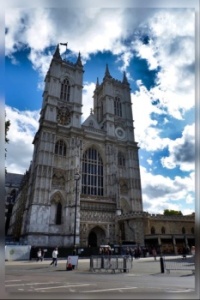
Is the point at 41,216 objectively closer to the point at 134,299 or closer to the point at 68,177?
the point at 68,177

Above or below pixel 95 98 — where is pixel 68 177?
below

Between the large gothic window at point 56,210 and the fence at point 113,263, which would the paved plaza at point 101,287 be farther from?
the large gothic window at point 56,210

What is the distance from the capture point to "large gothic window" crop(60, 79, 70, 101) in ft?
140

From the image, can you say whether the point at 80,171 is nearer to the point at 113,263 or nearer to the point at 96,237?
the point at 96,237

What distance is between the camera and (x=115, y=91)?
164ft

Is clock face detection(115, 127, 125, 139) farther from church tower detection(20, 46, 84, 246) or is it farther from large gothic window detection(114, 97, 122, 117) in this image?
church tower detection(20, 46, 84, 246)

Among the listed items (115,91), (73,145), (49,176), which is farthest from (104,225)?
(115,91)

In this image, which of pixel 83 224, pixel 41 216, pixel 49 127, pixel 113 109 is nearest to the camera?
pixel 41 216

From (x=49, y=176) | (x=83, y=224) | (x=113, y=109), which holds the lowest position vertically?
(x=83, y=224)

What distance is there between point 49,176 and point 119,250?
46.2 ft

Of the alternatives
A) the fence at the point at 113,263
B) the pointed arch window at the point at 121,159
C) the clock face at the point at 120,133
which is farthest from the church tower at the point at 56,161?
the fence at the point at 113,263

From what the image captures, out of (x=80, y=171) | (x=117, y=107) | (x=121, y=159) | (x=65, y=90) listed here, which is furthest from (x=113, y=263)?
(x=117, y=107)

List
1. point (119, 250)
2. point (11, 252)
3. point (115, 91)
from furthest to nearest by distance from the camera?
point (115, 91), point (119, 250), point (11, 252)

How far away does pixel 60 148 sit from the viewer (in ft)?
124
